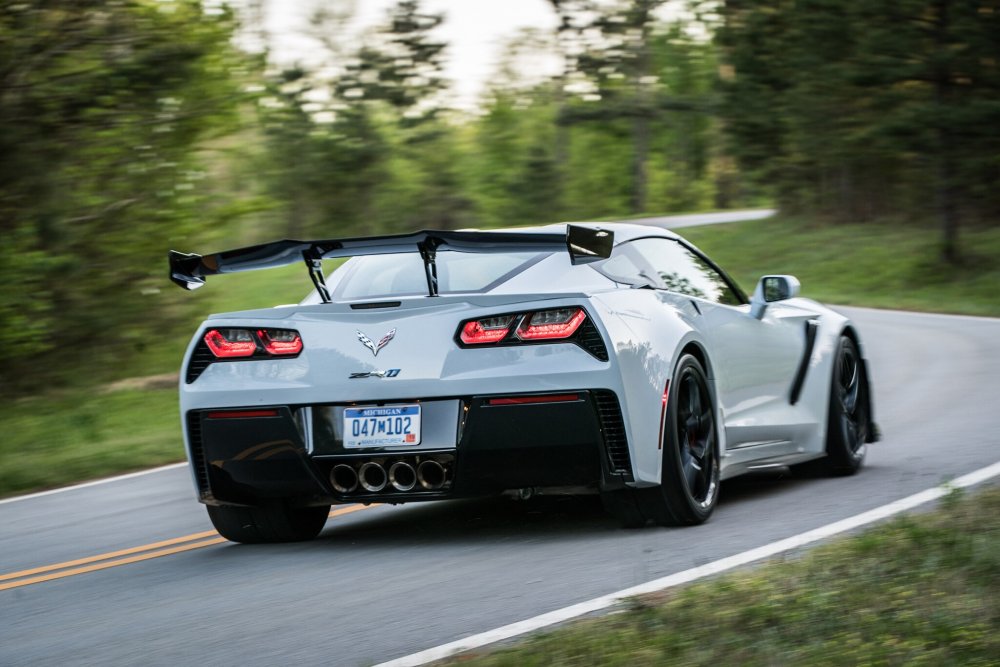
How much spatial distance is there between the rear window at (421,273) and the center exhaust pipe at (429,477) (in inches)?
32.9

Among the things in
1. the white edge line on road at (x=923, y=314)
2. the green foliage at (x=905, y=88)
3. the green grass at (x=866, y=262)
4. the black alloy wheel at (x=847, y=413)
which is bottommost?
the green grass at (x=866, y=262)

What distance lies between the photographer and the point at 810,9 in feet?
113

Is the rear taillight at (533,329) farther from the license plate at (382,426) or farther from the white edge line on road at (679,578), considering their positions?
the white edge line on road at (679,578)

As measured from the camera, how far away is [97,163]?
17703 millimetres

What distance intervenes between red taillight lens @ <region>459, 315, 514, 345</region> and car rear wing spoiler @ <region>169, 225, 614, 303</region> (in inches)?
13.5

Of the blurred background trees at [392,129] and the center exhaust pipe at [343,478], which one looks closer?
the center exhaust pipe at [343,478]

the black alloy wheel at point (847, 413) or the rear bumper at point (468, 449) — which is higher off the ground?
the rear bumper at point (468, 449)

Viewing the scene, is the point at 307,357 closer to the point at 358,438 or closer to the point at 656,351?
the point at 358,438

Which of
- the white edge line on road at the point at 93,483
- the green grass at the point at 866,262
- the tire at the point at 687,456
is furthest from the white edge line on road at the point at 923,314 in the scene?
the tire at the point at 687,456

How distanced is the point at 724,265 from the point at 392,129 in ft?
39.2

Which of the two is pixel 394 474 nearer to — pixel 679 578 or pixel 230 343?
pixel 230 343

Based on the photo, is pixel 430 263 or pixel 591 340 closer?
pixel 591 340

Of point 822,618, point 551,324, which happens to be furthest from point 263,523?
point 822,618

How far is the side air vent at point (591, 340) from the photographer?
5.73m
